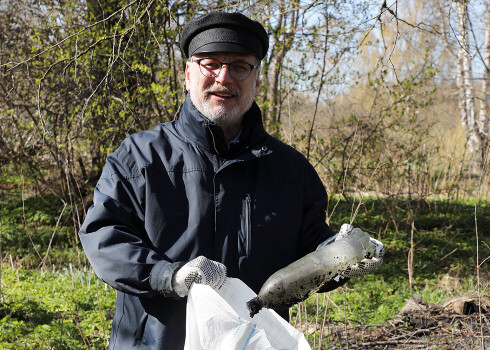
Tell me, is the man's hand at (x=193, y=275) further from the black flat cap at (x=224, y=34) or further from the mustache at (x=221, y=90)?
the black flat cap at (x=224, y=34)

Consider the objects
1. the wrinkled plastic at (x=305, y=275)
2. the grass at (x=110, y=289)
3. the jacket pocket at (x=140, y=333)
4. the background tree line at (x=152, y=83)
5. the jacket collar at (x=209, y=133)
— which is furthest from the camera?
the background tree line at (x=152, y=83)

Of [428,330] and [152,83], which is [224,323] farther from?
[152,83]

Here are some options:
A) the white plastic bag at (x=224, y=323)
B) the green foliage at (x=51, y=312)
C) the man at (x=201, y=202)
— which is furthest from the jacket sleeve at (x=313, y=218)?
the green foliage at (x=51, y=312)

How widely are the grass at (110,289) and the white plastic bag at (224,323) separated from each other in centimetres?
116

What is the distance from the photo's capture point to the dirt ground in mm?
3668

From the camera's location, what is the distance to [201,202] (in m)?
1.88

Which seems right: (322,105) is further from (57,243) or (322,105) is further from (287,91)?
(57,243)

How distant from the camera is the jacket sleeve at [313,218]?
2.09 metres

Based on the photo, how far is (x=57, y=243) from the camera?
25.1 ft

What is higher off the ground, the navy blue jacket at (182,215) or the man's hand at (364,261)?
the navy blue jacket at (182,215)

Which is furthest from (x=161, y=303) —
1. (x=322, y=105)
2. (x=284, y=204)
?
(x=322, y=105)

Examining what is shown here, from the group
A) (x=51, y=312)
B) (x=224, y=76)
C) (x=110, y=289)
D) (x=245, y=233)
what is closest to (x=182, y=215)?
(x=245, y=233)

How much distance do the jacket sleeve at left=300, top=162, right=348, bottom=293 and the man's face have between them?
16.0 inches

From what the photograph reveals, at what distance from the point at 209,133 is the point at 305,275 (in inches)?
24.4
